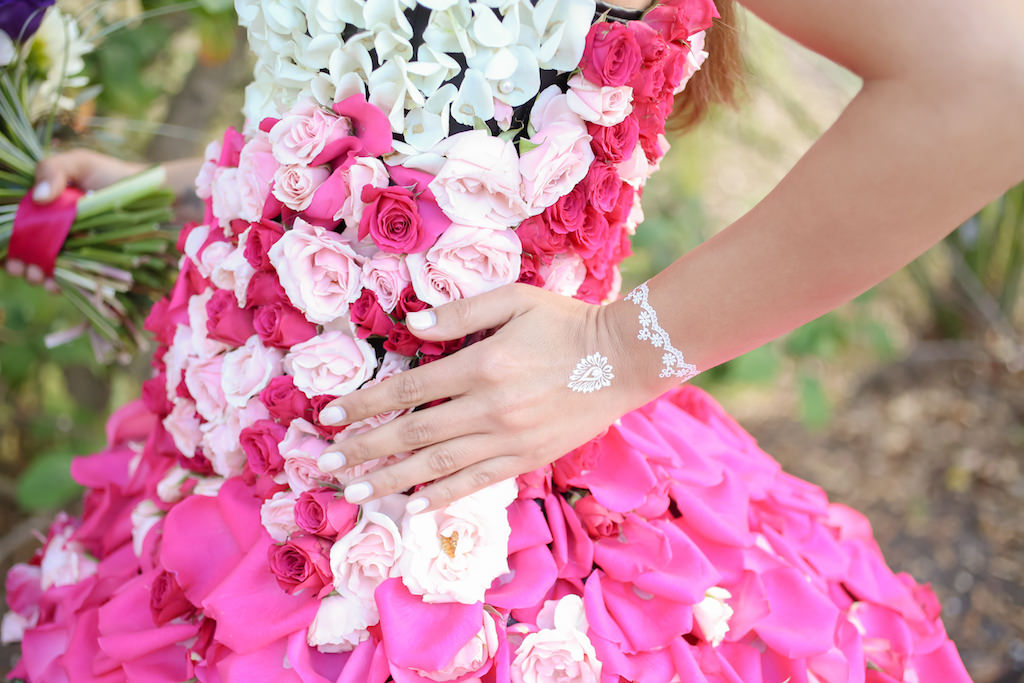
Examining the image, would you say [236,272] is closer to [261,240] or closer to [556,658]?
[261,240]

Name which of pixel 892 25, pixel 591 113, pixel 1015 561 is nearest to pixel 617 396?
pixel 591 113

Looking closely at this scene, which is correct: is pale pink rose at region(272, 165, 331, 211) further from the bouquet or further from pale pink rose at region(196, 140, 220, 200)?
the bouquet

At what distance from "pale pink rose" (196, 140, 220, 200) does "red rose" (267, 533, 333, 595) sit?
0.49 m

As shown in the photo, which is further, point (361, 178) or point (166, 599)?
point (166, 599)

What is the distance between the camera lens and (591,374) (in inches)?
34.1

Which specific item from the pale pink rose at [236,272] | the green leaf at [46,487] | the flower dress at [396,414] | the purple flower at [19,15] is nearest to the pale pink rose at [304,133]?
the flower dress at [396,414]

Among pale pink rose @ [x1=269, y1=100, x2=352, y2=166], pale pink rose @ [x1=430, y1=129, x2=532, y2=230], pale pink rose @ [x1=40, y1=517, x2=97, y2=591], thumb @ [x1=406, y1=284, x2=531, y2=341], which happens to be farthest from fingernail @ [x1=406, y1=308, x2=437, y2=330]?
pale pink rose @ [x1=40, y1=517, x2=97, y2=591]

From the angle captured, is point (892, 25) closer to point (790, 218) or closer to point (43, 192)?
point (790, 218)

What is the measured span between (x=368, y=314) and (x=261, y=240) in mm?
155

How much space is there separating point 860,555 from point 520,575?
59 cm

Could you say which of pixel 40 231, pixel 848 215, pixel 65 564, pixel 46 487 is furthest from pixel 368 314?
pixel 46 487

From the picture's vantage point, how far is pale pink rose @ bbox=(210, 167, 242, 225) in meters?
0.94

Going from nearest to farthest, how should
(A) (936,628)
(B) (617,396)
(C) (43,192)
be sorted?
1. (B) (617,396)
2. (A) (936,628)
3. (C) (43,192)

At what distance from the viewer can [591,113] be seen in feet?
2.74
